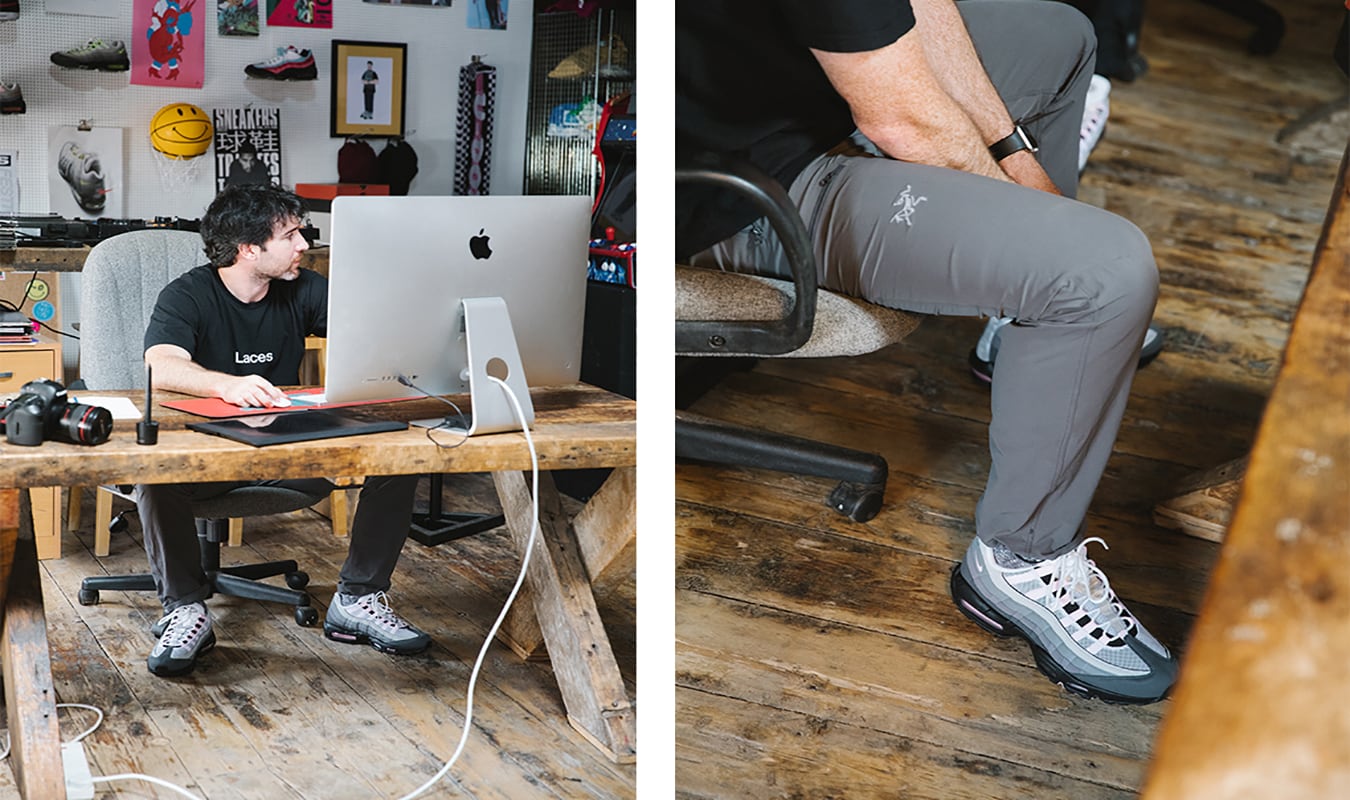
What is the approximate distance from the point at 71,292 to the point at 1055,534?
4.16 ft

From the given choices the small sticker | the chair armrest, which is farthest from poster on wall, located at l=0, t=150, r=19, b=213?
the chair armrest

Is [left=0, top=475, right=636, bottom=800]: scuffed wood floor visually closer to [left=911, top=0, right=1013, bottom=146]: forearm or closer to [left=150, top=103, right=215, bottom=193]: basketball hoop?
[left=150, top=103, right=215, bottom=193]: basketball hoop

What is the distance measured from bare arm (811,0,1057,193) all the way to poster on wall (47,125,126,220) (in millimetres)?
881

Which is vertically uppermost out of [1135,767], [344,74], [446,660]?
[344,74]

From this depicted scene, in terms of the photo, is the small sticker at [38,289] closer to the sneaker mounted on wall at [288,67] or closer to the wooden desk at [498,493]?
the wooden desk at [498,493]

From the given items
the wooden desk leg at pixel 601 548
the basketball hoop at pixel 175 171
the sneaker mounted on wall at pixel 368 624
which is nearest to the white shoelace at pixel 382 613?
the sneaker mounted on wall at pixel 368 624

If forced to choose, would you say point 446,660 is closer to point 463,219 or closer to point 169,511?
point 169,511

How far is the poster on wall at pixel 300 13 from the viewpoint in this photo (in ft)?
4.95

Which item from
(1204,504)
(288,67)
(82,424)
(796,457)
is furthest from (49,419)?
(1204,504)

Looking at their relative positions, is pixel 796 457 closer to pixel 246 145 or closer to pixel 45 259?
pixel 246 145

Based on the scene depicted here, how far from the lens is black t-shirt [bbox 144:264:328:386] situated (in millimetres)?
1581

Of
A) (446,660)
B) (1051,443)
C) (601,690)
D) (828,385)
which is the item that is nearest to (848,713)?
(1051,443)

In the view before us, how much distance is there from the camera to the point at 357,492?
1761mm

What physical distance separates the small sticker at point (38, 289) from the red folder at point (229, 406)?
23 centimetres
